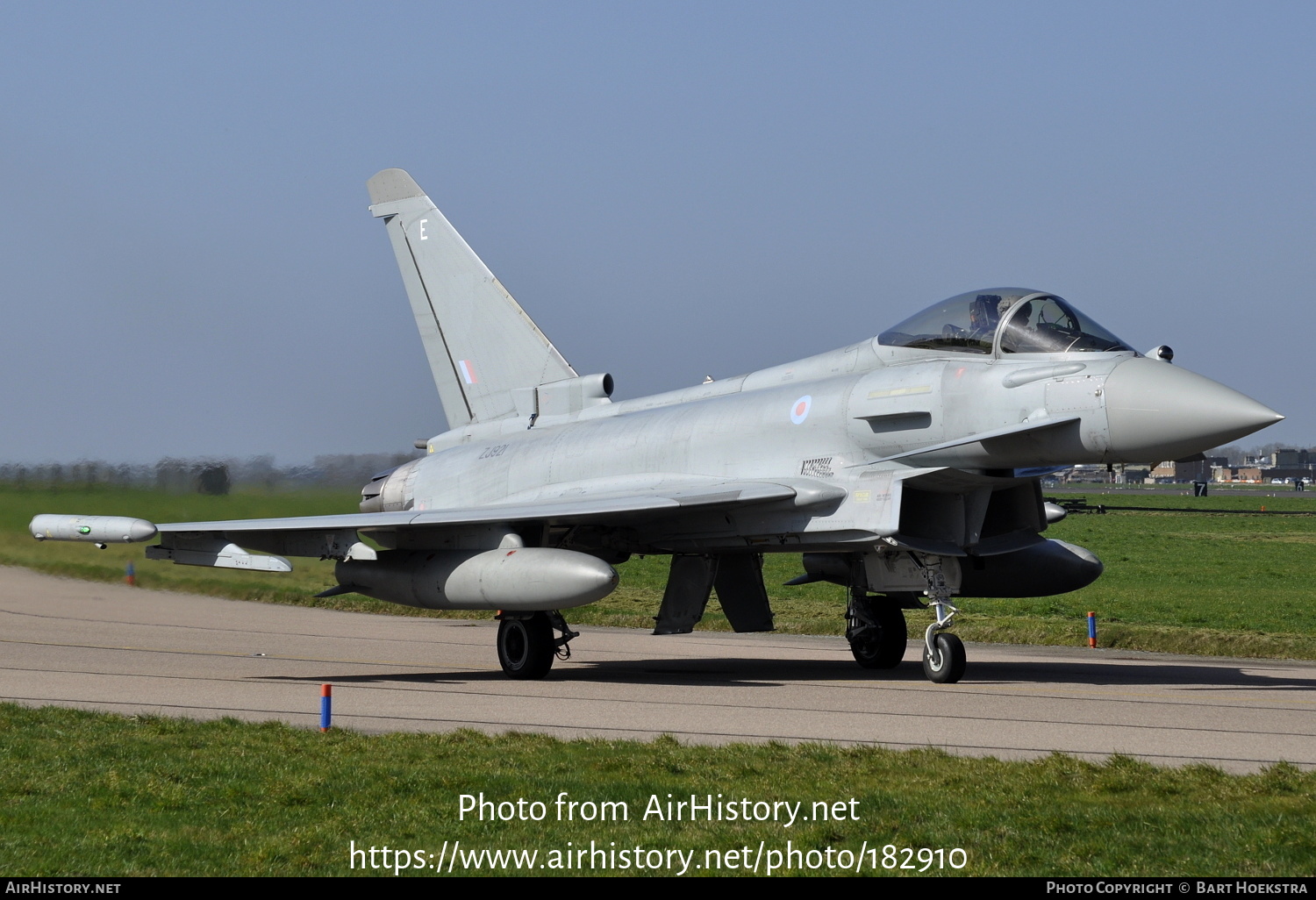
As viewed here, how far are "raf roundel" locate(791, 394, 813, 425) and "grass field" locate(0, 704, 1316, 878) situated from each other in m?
5.51

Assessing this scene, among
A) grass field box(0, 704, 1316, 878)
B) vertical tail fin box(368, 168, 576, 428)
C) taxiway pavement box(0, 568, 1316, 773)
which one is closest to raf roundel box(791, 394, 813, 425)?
taxiway pavement box(0, 568, 1316, 773)

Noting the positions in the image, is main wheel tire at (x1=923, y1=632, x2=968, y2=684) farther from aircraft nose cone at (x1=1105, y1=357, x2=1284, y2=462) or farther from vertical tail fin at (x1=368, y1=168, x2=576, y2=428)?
vertical tail fin at (x1=368, y1=168, x2=576, y2=428)

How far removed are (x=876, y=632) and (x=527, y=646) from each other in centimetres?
383

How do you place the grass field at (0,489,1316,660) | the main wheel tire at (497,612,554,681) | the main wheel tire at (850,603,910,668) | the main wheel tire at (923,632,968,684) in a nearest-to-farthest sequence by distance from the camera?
the main wheel tire at (923,632,968,684) < the main wheel tire at (497,612,554,681) < the main wheel tire at (850,603,910,668) < the grass field at (0,489,1316,660)

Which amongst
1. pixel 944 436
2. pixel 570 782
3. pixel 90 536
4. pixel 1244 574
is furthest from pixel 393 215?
pixel 1244 574

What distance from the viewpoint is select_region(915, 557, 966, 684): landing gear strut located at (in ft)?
41.4

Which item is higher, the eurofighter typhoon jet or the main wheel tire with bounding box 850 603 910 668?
the eurofighter typhoon jet

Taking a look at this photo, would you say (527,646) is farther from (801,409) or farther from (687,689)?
(801,409)

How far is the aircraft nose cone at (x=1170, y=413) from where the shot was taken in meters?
10.9

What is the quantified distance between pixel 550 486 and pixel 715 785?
8701mm

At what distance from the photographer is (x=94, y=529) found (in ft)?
45.4

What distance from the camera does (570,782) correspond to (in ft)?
24.0

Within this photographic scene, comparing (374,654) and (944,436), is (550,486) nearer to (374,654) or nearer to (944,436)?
(374,654)

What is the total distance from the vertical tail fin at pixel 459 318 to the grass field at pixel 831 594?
8.65 feet
